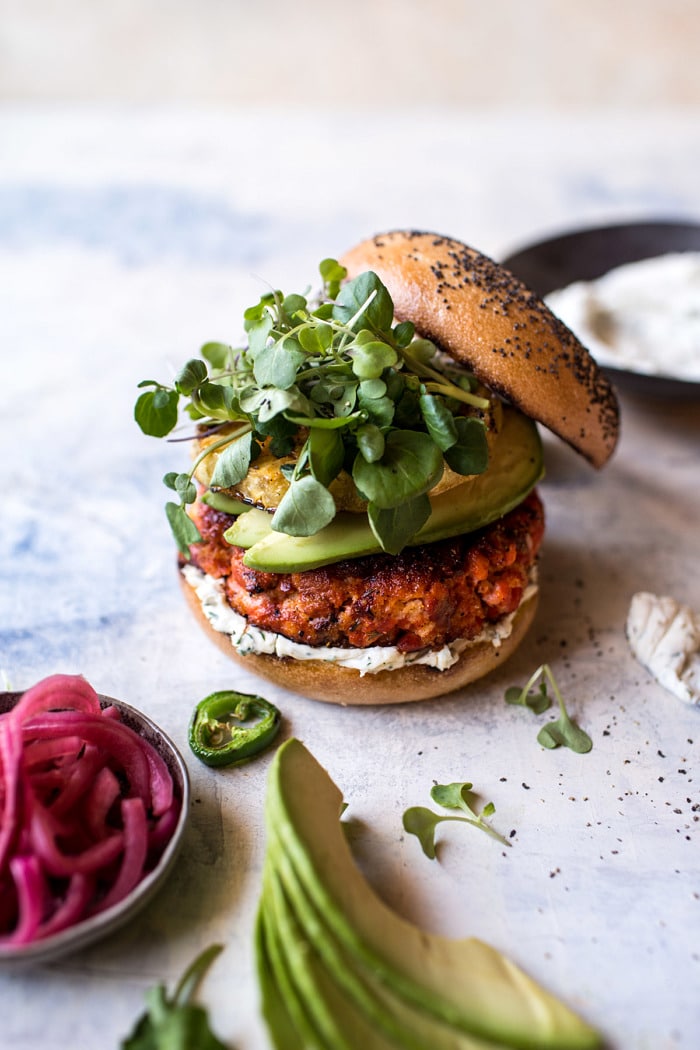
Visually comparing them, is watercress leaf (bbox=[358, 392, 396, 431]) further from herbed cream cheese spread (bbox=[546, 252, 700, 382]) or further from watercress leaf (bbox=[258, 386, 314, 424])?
herbed cream cheese spread (bbox=[546, 252, 700, 382])

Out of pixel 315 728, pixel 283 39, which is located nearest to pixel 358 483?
pixel 315 728

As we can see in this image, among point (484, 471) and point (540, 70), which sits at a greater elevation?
point (484, 471)

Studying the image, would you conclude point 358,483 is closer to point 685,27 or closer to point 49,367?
point 49,367

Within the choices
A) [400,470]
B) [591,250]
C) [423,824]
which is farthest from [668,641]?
[591,250]

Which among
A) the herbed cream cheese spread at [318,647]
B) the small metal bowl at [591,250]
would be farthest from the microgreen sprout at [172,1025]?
the small metal bowl at [591,250]

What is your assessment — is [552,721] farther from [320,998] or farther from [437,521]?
[320,998]
